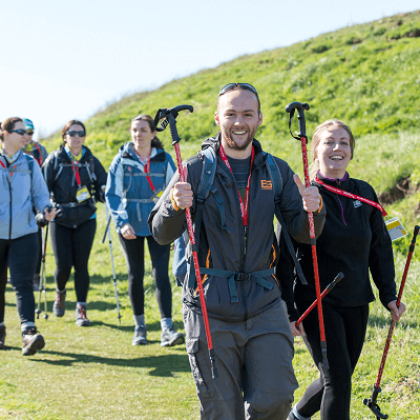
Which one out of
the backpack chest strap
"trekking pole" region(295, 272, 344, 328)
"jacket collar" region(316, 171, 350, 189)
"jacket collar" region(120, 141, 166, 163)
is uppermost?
Result: "jacket collar" region(120, 141, 166, 163)

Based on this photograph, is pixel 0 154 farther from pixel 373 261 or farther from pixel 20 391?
pixel 373 261

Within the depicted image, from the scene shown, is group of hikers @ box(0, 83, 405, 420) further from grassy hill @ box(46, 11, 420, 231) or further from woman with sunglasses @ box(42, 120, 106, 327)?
grassy hill @ box(46, 11, 420, 231)

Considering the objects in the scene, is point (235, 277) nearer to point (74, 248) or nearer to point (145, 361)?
point (145, 361)

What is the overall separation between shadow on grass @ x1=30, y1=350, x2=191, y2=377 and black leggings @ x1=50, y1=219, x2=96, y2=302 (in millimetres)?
1420

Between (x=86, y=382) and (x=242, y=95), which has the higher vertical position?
(x=242, y=95)

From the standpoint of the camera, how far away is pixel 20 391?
17.0 ft

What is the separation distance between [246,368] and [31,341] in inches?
138

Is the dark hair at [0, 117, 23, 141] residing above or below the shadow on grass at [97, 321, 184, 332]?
above

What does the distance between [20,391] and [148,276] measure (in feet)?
17.2

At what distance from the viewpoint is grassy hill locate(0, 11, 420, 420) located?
4.90m

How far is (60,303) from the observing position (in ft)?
26.8

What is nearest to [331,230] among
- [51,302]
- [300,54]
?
[51,302]

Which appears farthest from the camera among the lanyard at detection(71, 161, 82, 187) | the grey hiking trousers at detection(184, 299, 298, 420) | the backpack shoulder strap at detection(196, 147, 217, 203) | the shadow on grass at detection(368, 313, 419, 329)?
the lanyard at detection(71, 161, 82, 187)

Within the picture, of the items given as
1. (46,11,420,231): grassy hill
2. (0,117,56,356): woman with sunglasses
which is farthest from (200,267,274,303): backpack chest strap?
(46,11,420,231): grassy hill
